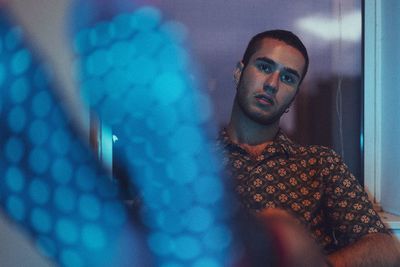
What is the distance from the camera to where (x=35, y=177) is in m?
0.96

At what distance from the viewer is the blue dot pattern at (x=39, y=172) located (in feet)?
3.03

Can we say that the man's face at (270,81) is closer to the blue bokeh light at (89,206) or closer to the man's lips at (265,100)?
the man's lips at (265,100)

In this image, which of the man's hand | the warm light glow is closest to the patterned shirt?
the warm light glow

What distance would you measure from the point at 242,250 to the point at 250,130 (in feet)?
1.85

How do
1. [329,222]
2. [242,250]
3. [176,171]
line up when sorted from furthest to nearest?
1. [329,222]
2. [176,171]
3. [242,250]

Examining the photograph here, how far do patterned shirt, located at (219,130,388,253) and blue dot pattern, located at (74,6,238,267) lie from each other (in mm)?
88

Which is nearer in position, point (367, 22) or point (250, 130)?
point (250, 130)

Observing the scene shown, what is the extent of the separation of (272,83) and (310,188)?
26cm

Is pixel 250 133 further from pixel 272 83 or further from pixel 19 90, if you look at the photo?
pixel 19 90

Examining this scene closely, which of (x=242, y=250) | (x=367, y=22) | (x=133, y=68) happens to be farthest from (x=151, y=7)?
(x=242, y=250)

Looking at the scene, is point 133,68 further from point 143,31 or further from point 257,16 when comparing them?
point 257,16

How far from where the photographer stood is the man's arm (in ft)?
2.77

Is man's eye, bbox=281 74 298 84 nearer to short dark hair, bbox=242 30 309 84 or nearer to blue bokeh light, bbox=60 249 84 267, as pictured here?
short dark hair, bbox=242 30 309 84

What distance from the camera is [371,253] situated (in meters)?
0.88
